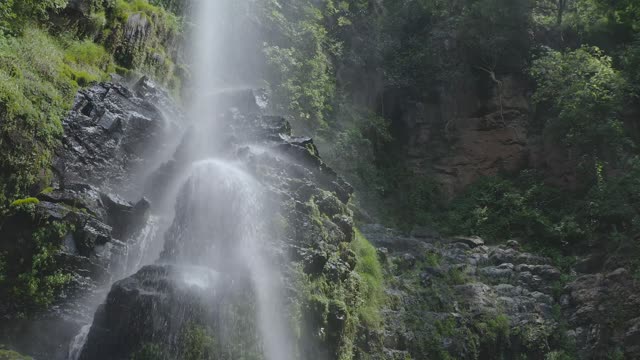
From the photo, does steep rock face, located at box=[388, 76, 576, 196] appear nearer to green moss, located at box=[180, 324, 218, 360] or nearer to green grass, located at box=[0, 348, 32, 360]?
green moss, located at box=[180, 324, 218, 360]

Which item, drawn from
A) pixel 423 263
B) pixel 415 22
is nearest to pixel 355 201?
pixel 423 263

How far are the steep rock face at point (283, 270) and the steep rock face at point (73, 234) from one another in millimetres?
1037

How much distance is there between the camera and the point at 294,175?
13.2 m

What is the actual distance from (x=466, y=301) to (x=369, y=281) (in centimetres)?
271

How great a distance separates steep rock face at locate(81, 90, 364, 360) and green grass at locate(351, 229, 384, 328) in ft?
1.13

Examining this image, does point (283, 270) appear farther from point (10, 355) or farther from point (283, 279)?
point (10, 355)

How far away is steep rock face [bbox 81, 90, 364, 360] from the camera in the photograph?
29.1 ft

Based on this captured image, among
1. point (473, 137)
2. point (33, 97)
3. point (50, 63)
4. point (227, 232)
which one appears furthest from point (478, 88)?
point (33, 97)

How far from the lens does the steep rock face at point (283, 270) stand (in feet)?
29.1

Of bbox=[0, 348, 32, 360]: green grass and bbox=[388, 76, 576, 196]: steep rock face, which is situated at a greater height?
bbox=[388, 76, 576, 196]: steep rock face

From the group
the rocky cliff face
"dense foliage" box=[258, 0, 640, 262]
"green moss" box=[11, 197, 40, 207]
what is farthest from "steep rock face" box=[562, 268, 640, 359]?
"green moss" box=[11, 197, 40, 207]

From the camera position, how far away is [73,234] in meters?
10.2

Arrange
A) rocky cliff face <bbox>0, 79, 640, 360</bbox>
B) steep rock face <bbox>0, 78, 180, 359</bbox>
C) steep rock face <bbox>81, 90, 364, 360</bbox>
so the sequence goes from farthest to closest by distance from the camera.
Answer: steep rock face <bbox>0, 78, 180, 359</bbox>
rocky cliff face <bbox>0, 79, 640, 360</bbox>
steep rock face <bbox>81, 90, 364, 360</bbox>

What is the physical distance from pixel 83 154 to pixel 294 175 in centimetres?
502
